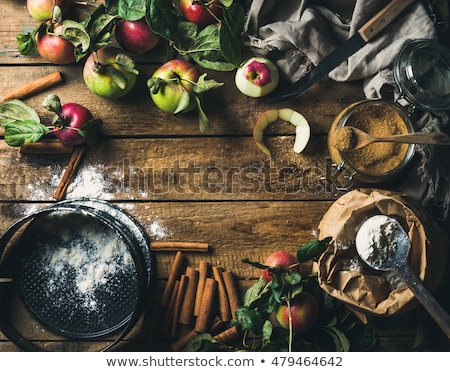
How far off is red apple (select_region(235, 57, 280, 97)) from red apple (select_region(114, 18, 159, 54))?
220 millimetres

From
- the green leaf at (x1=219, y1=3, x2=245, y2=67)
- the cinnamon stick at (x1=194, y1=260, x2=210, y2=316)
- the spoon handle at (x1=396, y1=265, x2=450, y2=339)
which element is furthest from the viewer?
the cinnamon stick at (x1=194, y1=260, x2=210, y2=316)

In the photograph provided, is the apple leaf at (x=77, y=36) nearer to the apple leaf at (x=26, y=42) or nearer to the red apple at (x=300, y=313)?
the apple leaf at (x=26, y=42)

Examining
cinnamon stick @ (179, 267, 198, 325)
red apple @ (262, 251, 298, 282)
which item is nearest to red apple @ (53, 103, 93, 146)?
cinnamon stick @ (179, 267, 198, 325)

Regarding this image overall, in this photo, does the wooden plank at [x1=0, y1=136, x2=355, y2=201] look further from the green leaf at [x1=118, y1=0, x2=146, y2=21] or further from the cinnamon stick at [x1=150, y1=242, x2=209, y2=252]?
the green leaf at [x1=118, y1=0, x2=146, y2=21]

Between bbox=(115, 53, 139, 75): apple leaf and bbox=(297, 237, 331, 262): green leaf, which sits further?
bbox=(115, 53, 139, 75): apple leaf

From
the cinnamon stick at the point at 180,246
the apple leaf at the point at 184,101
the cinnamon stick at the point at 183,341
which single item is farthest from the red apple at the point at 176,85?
the cinnamon stick at the point at 183,341

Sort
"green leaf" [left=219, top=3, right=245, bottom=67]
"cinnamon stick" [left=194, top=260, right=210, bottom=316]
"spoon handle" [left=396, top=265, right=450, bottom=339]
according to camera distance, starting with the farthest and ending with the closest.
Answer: "cinnamon stick" [left=194, top=260, right=210, bottom=316]
"green leaf" [left=219, top=3, right=245, bottom=67]
"spoon handle" [left=396, top=265, right=450, bottom=339]

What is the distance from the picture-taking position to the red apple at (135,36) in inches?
51.7

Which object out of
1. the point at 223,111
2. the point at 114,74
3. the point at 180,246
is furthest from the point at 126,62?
the point at 180,246

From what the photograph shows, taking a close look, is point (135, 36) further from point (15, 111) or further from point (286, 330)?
point (286, 330)

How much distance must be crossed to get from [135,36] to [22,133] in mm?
345

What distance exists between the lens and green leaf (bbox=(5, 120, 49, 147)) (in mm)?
1297

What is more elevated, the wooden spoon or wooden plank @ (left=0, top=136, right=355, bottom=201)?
the wooden spoon

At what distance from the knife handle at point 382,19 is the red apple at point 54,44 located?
2.24 feet
